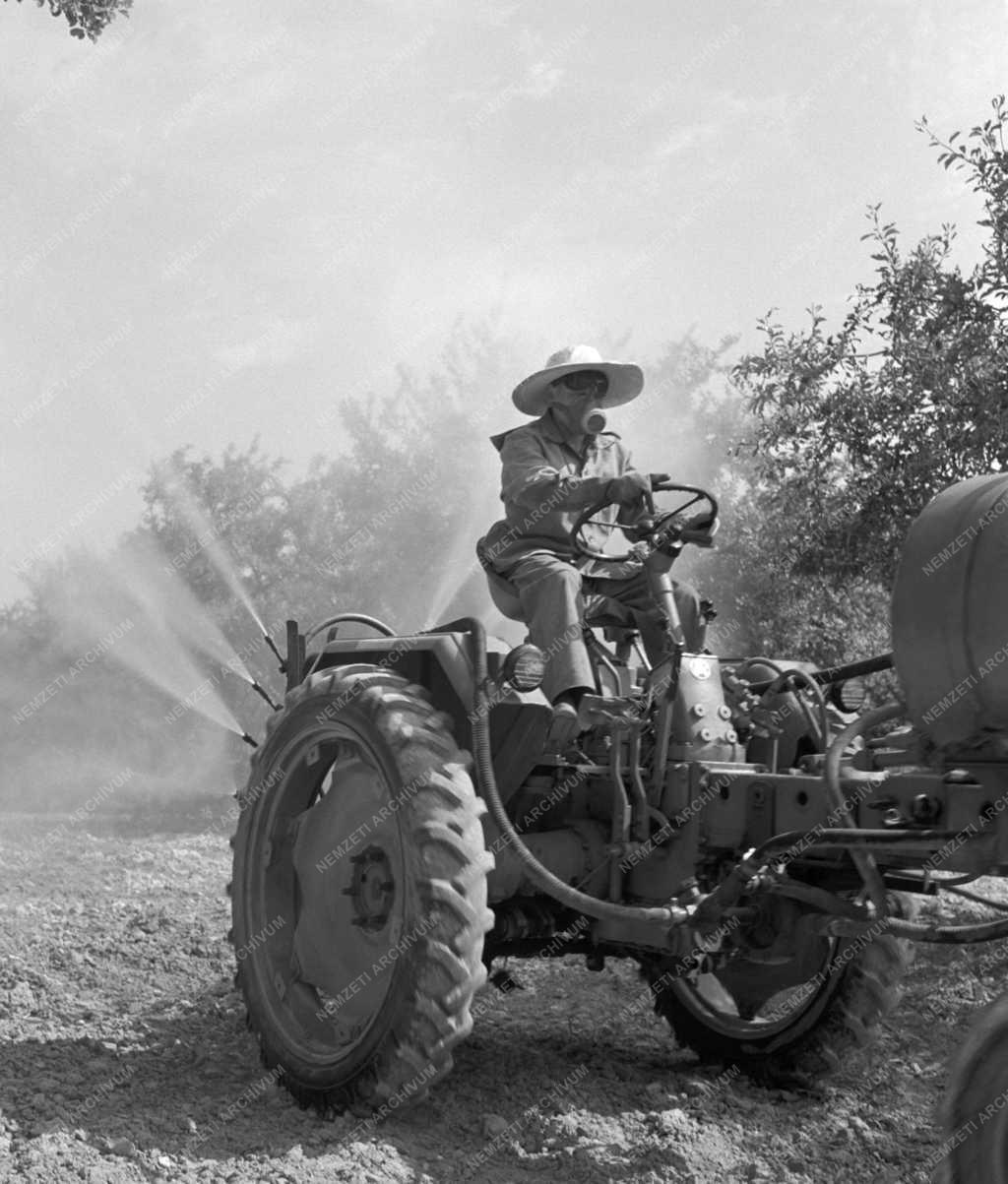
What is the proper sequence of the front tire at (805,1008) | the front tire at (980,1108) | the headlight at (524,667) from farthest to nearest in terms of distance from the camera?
the front tire at (805,1008) < the headlight at (524,667) < the front tire at (980,1108)

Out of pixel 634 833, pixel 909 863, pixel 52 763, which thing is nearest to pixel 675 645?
pixel 634 833

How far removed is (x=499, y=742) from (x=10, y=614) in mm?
20728

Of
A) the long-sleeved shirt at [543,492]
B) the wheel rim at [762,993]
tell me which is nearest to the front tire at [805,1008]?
the wheel rim at [762,993]

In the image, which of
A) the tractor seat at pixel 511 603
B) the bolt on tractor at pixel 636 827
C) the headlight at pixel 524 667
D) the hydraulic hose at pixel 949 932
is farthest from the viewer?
the tractor seat at pixel 511 603

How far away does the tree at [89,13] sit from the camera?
8094 mm

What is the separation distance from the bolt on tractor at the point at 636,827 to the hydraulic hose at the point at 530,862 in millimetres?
11

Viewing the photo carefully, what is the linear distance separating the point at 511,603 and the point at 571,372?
0.95 metres

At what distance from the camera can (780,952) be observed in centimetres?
509

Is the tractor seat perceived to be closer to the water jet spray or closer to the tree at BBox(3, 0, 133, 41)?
the water jet spray

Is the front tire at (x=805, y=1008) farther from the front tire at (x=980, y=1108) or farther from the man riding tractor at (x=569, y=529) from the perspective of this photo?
the front tire at (x=980, y=1108)

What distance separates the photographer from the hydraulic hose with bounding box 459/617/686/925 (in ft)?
14.9

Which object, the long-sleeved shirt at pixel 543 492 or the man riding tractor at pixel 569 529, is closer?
the man riding tractor at pixel 569 529

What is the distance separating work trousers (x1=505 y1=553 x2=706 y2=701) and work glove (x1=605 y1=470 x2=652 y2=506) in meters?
0.28

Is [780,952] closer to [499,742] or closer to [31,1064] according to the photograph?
[499,742]
